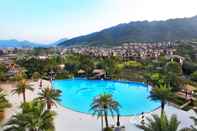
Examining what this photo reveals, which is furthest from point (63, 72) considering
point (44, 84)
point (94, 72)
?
point (44, 84)

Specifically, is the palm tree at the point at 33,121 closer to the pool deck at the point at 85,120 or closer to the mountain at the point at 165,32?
the pool deck at the point at 85,120

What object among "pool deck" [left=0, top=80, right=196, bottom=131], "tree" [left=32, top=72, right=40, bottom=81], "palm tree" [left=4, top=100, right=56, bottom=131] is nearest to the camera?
"palm tree" [left=4, top=100, right=56, bottom=131]

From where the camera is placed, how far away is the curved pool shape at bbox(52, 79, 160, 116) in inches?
1129

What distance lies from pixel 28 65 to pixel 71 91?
14.5 m

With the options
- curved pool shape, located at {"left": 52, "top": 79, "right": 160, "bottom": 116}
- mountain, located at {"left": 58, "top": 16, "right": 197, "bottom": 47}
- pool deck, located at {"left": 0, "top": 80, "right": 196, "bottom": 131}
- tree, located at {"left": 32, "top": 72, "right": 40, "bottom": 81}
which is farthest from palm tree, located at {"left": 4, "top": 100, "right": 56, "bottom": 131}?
mountain, located at {"left": 58, "top": 16, "right": 197, "bottom": 47}

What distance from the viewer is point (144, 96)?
3434cm

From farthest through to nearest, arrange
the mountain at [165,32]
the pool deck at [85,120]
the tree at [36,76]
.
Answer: the mountain at [165,32], the tree at [36,76], the pool deck at [85,120]

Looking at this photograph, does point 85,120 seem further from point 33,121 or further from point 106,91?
point 106,91

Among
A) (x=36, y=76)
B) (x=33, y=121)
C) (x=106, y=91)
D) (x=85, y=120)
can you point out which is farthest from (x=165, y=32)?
(x=33, y=121)

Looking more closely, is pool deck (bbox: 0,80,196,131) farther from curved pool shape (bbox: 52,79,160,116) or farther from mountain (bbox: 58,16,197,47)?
mountain (bbox: 58,16,197,47)

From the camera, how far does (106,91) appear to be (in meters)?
38.1

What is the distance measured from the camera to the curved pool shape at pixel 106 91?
94.1 ft

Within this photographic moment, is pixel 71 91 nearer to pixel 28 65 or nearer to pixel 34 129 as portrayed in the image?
pixel 28 65

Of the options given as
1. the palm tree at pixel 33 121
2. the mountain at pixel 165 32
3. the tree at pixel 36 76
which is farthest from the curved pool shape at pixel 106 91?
the mountain at pixel 165 32
